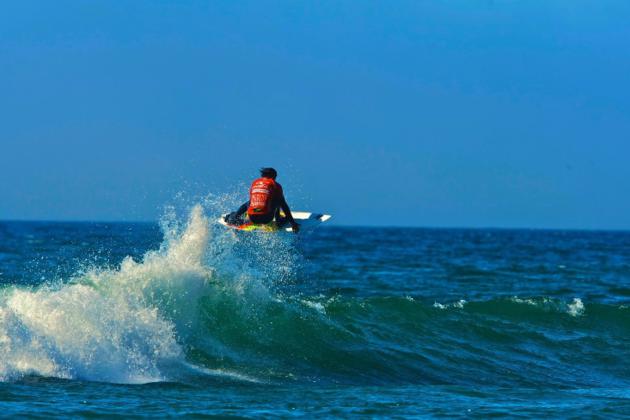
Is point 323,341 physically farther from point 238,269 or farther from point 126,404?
point 126,404

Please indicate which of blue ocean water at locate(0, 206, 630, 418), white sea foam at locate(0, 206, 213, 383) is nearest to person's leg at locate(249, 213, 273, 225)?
blue ocean water at locate(0, 206, 630, 418)

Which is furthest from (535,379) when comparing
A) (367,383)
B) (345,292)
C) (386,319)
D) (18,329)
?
(345,292)

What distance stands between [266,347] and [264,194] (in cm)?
289

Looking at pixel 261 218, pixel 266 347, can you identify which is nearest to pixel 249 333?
pixel 266 347

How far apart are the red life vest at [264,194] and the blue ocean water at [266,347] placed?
0.66 metres

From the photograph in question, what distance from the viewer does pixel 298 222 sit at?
58.6 ft

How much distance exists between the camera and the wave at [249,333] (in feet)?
40.3

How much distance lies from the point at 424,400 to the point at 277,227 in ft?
19.5

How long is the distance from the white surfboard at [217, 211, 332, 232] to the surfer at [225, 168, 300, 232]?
120 millimetres

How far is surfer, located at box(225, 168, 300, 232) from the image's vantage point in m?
16.4

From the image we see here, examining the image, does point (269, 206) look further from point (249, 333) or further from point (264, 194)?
point (249, 333)

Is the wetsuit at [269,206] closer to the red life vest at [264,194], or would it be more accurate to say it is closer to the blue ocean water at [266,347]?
the red life vest at [264,194]

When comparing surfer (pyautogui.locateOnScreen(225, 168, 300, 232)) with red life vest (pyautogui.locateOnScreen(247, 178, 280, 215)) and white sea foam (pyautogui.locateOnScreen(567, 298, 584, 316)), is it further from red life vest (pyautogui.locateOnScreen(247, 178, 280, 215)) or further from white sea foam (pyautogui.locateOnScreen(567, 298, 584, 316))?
white sea foam (pyautogui.locateOnScreen(567, 298, 584, 316))

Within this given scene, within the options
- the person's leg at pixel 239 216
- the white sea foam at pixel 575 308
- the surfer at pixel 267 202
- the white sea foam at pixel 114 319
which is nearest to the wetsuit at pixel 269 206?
the surfer at pixel 267 202
